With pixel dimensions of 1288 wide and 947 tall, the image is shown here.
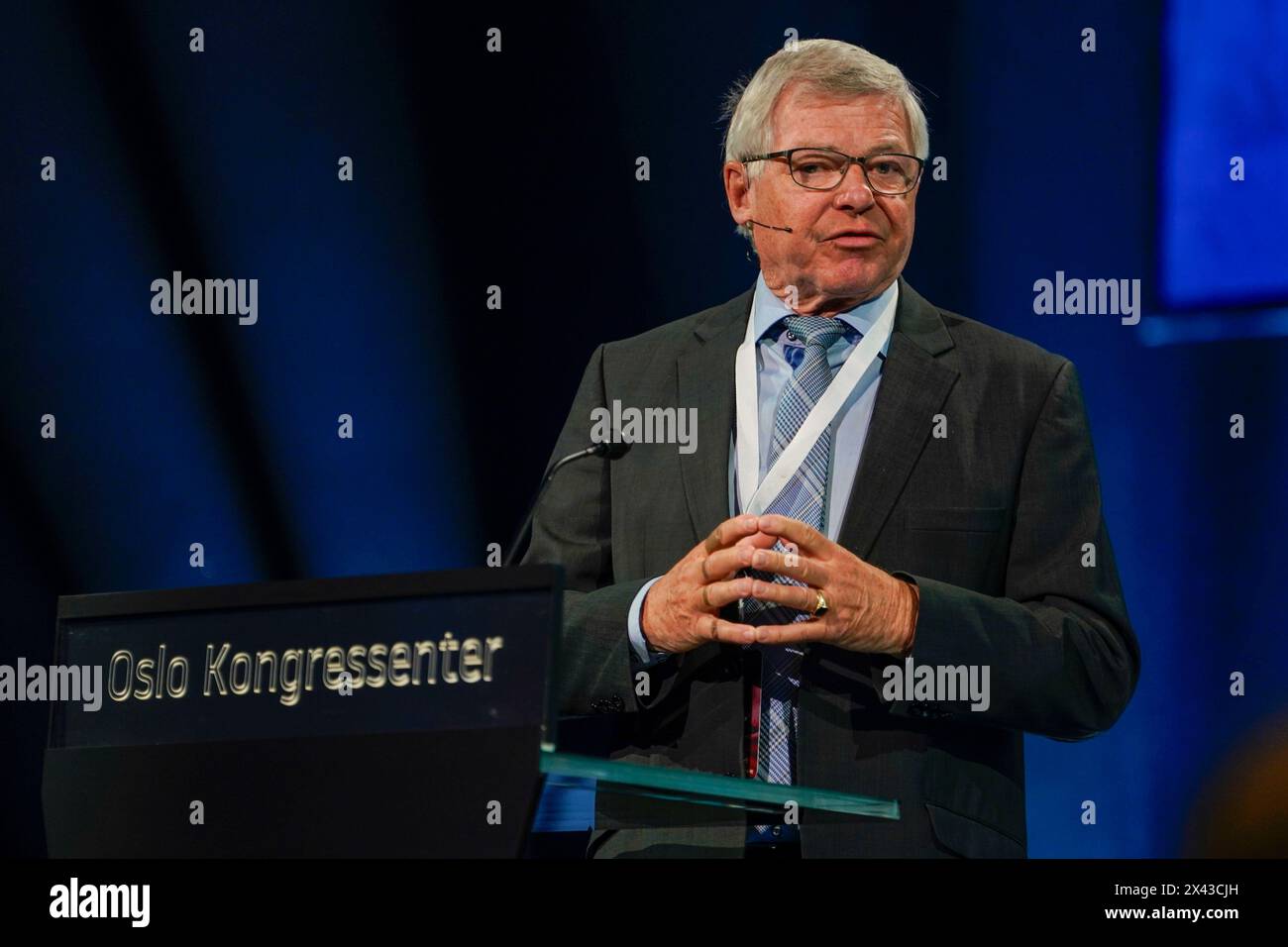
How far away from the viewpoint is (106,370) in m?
3.68

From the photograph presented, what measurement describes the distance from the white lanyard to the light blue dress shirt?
0.02 meters

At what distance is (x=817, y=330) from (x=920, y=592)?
58 cm

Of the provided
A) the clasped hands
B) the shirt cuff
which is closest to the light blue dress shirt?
the shirt cuff

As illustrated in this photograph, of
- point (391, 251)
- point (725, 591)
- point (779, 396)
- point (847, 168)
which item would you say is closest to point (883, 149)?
point (847, 168)

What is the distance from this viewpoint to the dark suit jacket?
251cm

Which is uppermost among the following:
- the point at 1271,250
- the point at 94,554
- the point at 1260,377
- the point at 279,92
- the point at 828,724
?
the point at 279,92

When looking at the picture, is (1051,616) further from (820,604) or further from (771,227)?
(771,227)

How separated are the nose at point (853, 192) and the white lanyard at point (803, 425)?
0.54 ft

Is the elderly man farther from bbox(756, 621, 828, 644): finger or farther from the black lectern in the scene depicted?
the black lectern

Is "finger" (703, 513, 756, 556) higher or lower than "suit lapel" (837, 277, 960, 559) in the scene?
lower
